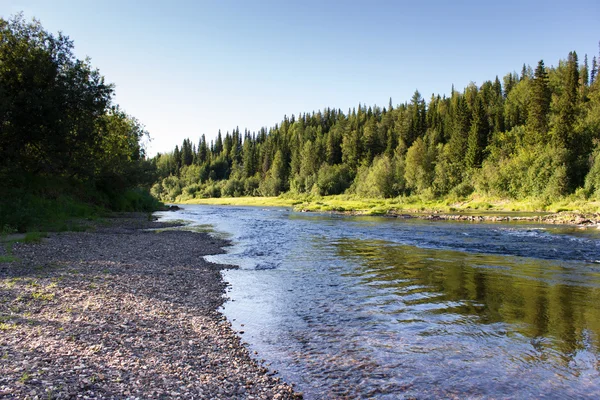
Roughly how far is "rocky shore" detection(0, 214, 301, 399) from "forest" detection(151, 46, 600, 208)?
52.9 metres

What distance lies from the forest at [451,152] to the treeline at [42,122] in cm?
3044

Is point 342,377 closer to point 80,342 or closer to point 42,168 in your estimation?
point 80,342

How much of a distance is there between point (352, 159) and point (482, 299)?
11678cm

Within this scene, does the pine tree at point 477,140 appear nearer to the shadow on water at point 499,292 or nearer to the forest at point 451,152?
the forest at point 451,152

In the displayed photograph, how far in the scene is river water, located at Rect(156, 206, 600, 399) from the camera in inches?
288

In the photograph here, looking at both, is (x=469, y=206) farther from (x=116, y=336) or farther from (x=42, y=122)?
(x=116, y=336)

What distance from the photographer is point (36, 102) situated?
26062 millimetres

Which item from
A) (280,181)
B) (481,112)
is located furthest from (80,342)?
(280,181)

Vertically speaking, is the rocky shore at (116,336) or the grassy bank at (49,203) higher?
the grassy bank at (49,203)

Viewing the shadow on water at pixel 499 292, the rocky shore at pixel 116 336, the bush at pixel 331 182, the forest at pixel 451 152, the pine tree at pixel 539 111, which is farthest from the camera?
the bush at pixel 331 182

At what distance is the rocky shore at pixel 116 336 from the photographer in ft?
19.4

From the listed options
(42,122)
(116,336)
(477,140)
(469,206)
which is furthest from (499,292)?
(477,140)

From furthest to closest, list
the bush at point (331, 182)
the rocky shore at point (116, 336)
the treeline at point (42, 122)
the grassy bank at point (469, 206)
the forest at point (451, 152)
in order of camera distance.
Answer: the bush at point (331, 182), the forest at point (451, 152), the grassy bank at point (469, 206), the treeline at point (42, 122), the rocky shore at point (116, 336)

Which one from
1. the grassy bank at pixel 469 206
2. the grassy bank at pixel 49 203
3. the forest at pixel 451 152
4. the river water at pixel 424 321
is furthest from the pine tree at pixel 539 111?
the grassy bank at pixel 49 203
